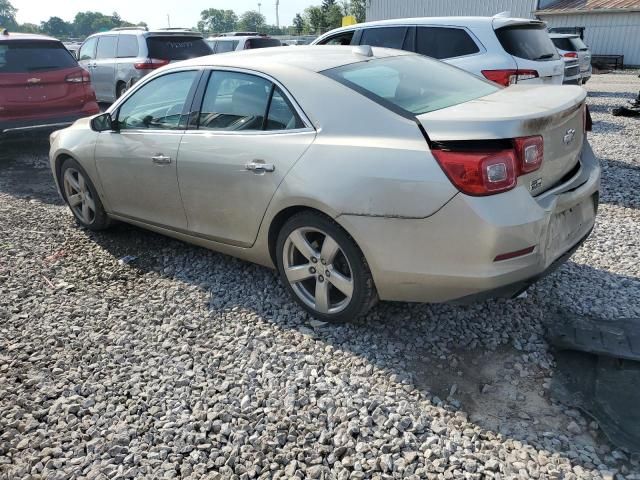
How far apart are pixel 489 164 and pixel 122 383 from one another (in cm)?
222

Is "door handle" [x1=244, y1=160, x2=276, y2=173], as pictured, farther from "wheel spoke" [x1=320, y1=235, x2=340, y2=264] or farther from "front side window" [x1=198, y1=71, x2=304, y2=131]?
"wheel spoke" [x1=320, y1=235, x2=340, y2=264]

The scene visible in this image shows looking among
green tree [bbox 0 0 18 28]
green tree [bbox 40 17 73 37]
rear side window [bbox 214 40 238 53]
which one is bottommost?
rear side window [bbox 214 40 238 53]

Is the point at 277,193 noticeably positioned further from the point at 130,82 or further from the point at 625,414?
the point at 130,82

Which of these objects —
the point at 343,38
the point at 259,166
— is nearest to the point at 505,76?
the point at 343,38

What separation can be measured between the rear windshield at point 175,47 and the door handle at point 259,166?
8663 mm

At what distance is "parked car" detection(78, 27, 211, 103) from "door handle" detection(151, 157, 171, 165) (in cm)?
759

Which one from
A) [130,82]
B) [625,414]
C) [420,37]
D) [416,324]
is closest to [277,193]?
[416,324]

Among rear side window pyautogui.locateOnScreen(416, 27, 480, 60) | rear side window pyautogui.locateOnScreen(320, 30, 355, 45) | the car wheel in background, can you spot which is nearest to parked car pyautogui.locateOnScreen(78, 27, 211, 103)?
rear side window pyautogui.locateOnScreen(320, 30, 355, 45)

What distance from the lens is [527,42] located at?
684 centimetres

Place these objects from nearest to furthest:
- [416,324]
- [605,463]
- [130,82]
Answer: [605,463]
[416,324]
[130,82]

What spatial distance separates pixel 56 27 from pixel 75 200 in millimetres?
135989

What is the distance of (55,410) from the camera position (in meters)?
2.77

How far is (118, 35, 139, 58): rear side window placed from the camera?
36.8ft

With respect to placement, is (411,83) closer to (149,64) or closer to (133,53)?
(149,64)
